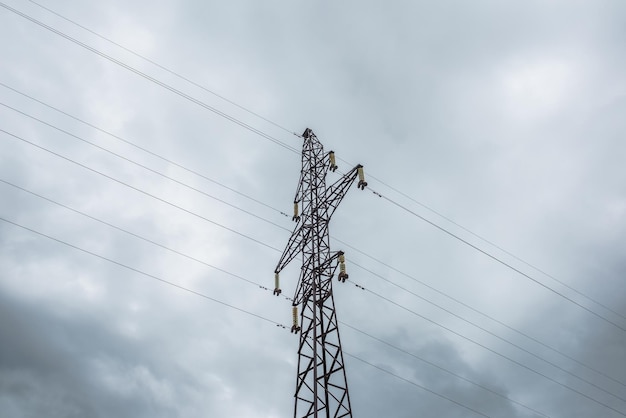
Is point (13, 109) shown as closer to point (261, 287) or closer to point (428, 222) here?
point (261, 287)

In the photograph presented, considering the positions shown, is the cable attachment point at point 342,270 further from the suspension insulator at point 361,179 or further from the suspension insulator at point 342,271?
the suspension insulator at point 361,179

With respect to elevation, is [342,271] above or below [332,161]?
below

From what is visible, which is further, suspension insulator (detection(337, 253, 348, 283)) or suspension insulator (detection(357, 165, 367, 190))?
suspension insulator (detection(357, 165, 367, 190))

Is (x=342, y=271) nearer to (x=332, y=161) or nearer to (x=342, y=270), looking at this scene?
(x=342, y=270)

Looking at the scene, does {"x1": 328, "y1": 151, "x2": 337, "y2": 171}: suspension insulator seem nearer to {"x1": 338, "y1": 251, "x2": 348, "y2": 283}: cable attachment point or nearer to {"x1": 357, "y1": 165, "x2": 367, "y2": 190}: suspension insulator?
{"x1": 357, "y1": 165, "x2": 367, "y2": 190}: suspension insulator

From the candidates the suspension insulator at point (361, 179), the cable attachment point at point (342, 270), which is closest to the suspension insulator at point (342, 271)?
the cable attachment point at point (342, 270)

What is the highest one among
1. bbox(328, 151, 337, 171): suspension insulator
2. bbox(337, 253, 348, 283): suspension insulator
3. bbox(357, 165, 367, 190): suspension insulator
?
bbox(328, 151, 337, 171): suspension insulator

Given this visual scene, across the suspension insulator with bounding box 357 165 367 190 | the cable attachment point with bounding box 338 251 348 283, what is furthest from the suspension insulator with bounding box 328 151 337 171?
the cable attachment point with bounding box 338 251 348 283

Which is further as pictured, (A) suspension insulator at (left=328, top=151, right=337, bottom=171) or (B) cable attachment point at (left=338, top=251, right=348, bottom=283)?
(A) suspension insulator at (left=328, top=151, right=337, bottom=171)

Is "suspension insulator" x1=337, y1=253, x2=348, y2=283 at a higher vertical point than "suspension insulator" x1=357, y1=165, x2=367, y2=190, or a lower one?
lower

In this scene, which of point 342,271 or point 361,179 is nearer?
point 342,271

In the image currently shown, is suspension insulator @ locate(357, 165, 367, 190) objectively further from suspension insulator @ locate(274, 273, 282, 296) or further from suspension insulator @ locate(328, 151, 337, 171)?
suspension insulator @ locate(274, 273, 282, 296)

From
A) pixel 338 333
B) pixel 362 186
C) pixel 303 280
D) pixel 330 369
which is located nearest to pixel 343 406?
pixel 330 369

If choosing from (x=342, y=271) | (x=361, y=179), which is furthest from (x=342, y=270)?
(x=361, y=179)
